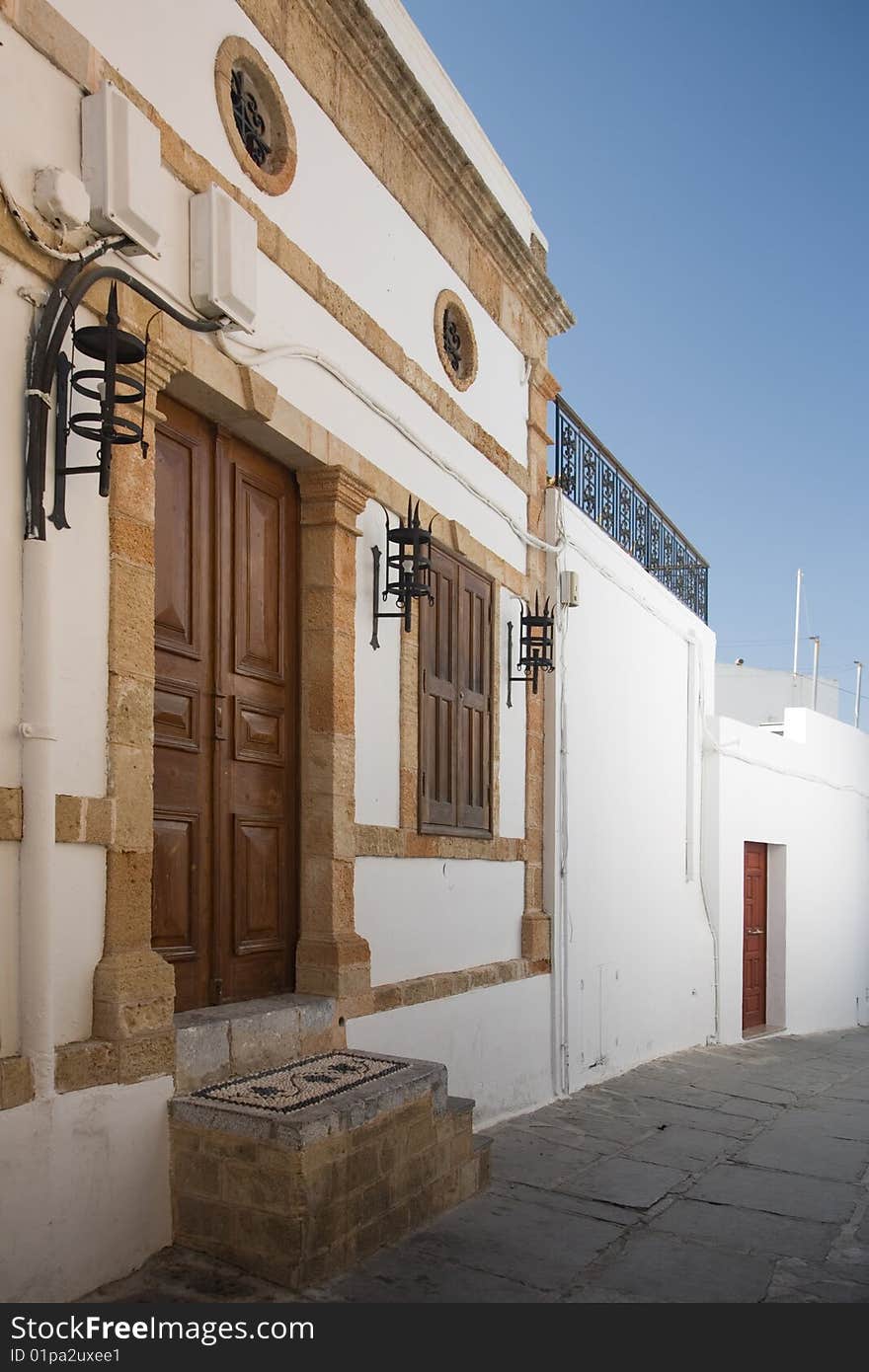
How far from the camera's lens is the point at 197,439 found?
4797mm

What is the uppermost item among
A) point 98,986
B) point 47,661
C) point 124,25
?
point 124,25

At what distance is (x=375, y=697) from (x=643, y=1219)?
2572mm

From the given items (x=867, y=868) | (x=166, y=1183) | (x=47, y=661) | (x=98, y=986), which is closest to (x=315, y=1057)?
(x=166, y=1183)

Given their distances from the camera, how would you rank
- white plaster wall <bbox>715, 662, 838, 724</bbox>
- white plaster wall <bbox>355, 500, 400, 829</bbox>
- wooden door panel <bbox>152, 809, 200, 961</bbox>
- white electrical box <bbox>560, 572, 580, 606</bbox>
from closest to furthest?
wooden door panel <bbox>152, 809, 200, 961</bbox> < white plaster wall <bbox>355, 500, 400, 829</bbox> < white electrical box <bbox>560, 572, 580, 606</bbox> < white plaster wall <bbox>715, 662, 838, 724</bbox>

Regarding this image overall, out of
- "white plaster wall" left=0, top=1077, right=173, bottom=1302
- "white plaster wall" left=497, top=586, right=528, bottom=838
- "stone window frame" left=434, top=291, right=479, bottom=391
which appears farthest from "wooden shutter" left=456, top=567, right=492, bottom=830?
"white plaster wall" left=0, top=1077, right=173, bottom=1302

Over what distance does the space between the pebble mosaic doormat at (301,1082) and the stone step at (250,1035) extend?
0.06 meters

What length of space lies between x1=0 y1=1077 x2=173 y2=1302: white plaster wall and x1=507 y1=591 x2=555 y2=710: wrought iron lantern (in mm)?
4244

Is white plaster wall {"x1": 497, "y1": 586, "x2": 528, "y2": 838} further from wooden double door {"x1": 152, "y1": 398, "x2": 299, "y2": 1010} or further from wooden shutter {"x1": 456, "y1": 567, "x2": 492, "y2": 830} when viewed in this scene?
wooden double door {"x1": 152, "y1": 398, "x2": 299, "y2": 1010}

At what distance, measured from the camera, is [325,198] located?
5531 mm

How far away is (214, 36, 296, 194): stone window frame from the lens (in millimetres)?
4719

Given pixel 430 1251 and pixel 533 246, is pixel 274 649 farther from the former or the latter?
pixel 533 246

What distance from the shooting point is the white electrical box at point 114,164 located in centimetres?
380

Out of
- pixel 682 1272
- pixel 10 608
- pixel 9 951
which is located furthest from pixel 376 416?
pixel 682 1272

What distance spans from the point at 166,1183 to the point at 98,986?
74 centimetres
